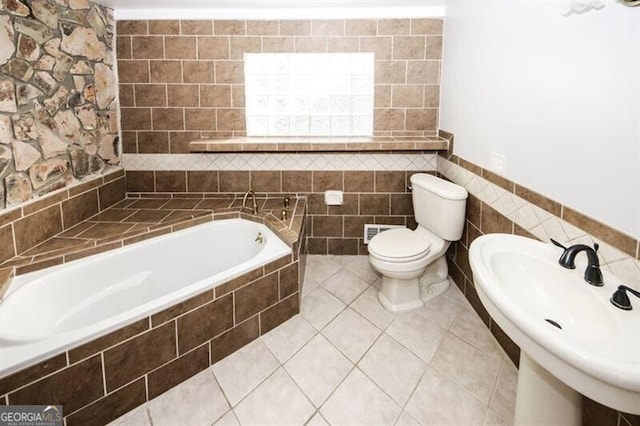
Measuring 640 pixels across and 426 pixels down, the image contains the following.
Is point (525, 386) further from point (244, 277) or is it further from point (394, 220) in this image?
point (394, 220)

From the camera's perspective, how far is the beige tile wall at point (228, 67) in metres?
2.69

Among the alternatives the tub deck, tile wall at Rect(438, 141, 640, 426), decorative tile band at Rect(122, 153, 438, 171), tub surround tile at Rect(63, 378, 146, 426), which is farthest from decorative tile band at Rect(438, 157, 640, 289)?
tub surround tile at Rect(63, 378, 146, 426)

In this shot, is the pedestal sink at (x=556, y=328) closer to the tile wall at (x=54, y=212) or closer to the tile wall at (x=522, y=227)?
the tile wall at (x=522, y=227)

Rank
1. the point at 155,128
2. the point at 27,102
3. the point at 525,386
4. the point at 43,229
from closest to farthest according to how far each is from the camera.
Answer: the point at 525,386 < the point at 27,102 < the point at 43,229 < the point at 155,128

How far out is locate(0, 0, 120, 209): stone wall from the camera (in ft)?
6.17

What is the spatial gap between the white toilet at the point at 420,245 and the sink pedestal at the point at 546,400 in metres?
0.96

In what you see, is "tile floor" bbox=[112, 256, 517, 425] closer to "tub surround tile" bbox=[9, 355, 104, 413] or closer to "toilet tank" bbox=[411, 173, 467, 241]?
"tub surround tile" bbox=[9, 355, 104, 413]

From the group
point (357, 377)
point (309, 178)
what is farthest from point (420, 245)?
point (309, 178)

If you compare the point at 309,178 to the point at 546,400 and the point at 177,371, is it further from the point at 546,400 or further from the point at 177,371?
the point at 546,400

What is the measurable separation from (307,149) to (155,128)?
128cm

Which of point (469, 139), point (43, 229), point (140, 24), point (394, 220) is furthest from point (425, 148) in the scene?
point (43, 229)

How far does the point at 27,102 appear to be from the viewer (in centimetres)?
198

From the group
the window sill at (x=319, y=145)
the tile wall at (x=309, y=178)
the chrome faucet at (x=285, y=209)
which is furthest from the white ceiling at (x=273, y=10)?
the chrome faucet at (x=285, y=209)

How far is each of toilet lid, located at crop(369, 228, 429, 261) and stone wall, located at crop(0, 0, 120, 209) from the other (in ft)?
6.76
